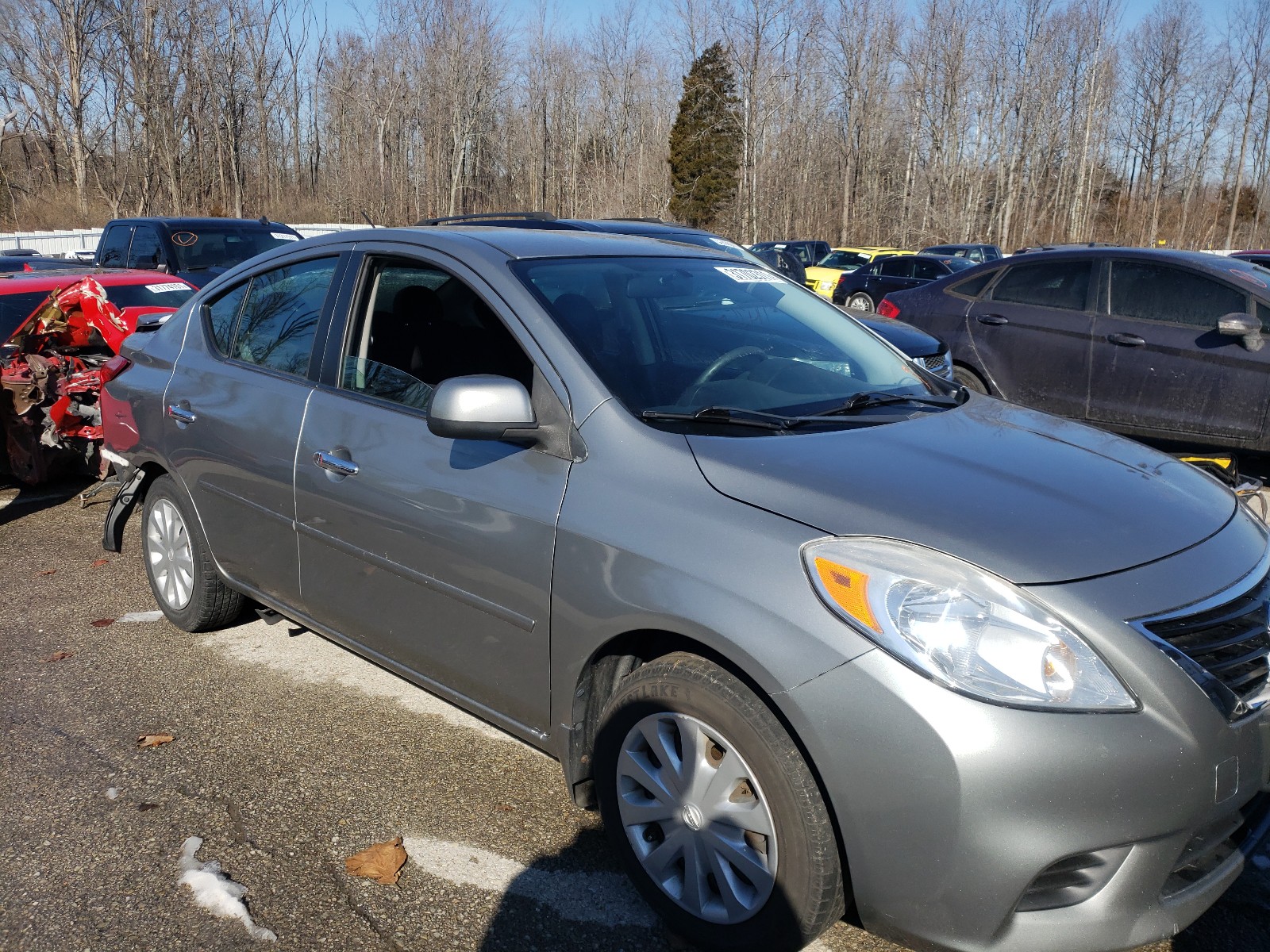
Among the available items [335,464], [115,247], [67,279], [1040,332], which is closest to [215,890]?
[335,464]

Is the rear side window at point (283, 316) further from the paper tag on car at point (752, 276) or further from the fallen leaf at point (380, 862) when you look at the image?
the fallen leaf at point (380, 862)

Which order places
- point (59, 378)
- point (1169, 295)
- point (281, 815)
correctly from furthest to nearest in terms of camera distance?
point (1169, 295) → point (59, 378) → point (281, 815)

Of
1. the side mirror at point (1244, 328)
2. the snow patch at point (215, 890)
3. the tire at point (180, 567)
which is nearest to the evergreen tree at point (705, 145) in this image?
the side mirror at point (1244, 328)

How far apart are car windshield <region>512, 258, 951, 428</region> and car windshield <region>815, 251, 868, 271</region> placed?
25.2m

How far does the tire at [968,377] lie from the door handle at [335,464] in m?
6.15

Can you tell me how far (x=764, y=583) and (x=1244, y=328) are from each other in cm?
601

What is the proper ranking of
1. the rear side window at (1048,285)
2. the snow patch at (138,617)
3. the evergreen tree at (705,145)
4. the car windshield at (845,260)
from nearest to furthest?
1. the snow patch at (138,617)
2. the rear side window at (1048,285)
3. the car windshield at (845,260)
4. the evergreen tree at (705,145)

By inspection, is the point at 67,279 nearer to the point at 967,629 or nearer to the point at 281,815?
the point at 281,815

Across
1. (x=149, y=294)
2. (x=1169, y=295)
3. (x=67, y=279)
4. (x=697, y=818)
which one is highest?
(x=1169, y=295)

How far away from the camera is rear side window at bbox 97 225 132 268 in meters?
12.3

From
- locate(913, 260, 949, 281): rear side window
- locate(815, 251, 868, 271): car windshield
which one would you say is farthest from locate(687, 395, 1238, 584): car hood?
locate(815, 251, 868, 271): car windshield

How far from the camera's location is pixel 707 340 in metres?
3.38

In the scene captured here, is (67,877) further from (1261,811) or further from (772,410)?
(1261,811)

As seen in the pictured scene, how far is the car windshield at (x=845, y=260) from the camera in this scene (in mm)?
28281
